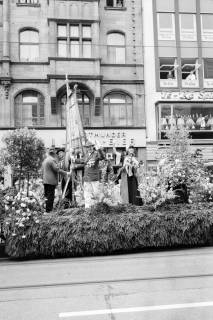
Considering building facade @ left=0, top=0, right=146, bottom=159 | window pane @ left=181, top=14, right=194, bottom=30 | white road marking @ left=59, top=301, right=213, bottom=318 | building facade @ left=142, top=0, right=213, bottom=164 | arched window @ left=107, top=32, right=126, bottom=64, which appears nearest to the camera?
white road marking @ left=59, top=301, right=213, bottom=318

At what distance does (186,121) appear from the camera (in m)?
27.7

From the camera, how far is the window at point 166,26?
28.3m

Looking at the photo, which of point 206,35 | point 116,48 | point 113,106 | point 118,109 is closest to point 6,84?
point 113,106

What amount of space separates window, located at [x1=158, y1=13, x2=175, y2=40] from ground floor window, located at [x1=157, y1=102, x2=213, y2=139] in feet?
15.1

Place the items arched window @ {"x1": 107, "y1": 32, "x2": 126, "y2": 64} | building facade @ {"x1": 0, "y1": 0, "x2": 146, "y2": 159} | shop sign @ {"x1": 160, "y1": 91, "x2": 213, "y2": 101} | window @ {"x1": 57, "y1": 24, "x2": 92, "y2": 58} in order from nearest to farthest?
building facade @ {"x1": 0, "y1": 0, "x2": 146, "y2": 159}
window @ {"x1": 57, "y1": 24, "x2": 92, "y2": 58}
shop sign @ {"x1": 160, "y1": 91, "x2": 213, "y2": 101}
arched window @ {"x1": 107, "y1": 32, "x2": 126, "y2": 64}

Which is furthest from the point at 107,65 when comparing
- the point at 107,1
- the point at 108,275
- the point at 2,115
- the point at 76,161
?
the point at 108,275

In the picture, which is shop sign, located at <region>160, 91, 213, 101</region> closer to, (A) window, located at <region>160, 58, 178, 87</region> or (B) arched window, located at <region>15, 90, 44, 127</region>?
(A) window, located at <region>160, 58, 178, 87</region>

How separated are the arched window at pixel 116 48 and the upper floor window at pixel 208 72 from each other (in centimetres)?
558

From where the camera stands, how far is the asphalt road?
14.8 feet

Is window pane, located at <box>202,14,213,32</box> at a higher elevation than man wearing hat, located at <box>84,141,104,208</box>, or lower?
higher

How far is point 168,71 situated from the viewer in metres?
28.3

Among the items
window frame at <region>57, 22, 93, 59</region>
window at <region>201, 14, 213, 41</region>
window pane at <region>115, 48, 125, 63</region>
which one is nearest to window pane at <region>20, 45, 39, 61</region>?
window frame at <region>57, 22, 93, 59</region>

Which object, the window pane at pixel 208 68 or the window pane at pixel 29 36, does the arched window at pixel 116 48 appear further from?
the window pane at pixel 208 68

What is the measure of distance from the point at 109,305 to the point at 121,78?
2376 centimetres
